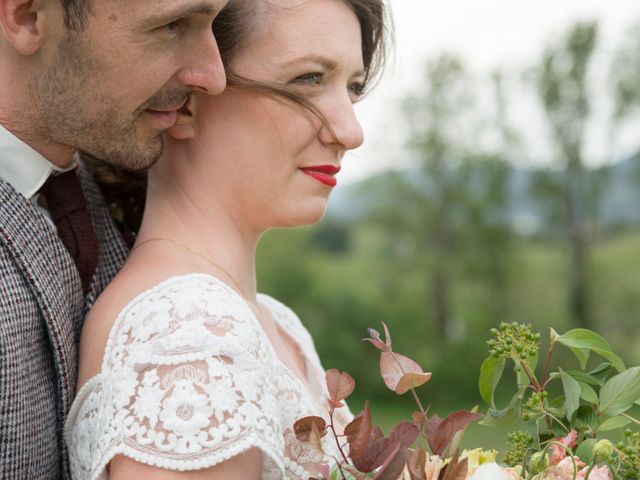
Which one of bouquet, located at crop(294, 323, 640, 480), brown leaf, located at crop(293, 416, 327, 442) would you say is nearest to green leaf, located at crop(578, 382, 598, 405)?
bouquet, located at crop(294, 323, 640, 480)

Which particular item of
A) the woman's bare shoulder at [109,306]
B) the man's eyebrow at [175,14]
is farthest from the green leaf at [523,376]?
the man's eyebrow at [175,14]

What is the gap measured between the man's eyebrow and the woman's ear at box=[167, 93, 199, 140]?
274 millimetres

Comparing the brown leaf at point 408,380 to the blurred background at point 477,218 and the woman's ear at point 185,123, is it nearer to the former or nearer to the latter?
the woman's ear at point 185,123

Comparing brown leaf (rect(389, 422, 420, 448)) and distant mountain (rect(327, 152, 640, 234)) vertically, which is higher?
brown leaf (rect(389, 422, 420, 448))

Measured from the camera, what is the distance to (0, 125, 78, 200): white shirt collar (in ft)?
7.42

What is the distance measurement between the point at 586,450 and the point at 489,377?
309mm

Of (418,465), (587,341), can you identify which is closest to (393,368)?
(418,465)

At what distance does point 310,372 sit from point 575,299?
17.1 m

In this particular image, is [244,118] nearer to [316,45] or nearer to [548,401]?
[316,45]

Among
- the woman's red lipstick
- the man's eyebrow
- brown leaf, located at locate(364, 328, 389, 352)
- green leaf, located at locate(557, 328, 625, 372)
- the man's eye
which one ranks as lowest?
green leaf, located at locate(557, 328, 625, 372)

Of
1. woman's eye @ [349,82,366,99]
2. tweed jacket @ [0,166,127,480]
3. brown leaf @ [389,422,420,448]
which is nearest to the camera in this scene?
brown leaf @ [389,422,420,448]

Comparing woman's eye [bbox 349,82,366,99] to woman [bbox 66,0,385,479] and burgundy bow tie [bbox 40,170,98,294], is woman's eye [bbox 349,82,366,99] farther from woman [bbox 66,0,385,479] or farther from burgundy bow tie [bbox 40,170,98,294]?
burgundy bow tie [bbox 40,170,98,294]

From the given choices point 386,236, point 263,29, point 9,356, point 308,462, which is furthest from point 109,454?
point 386,236

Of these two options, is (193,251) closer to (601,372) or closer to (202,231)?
(202,231)
